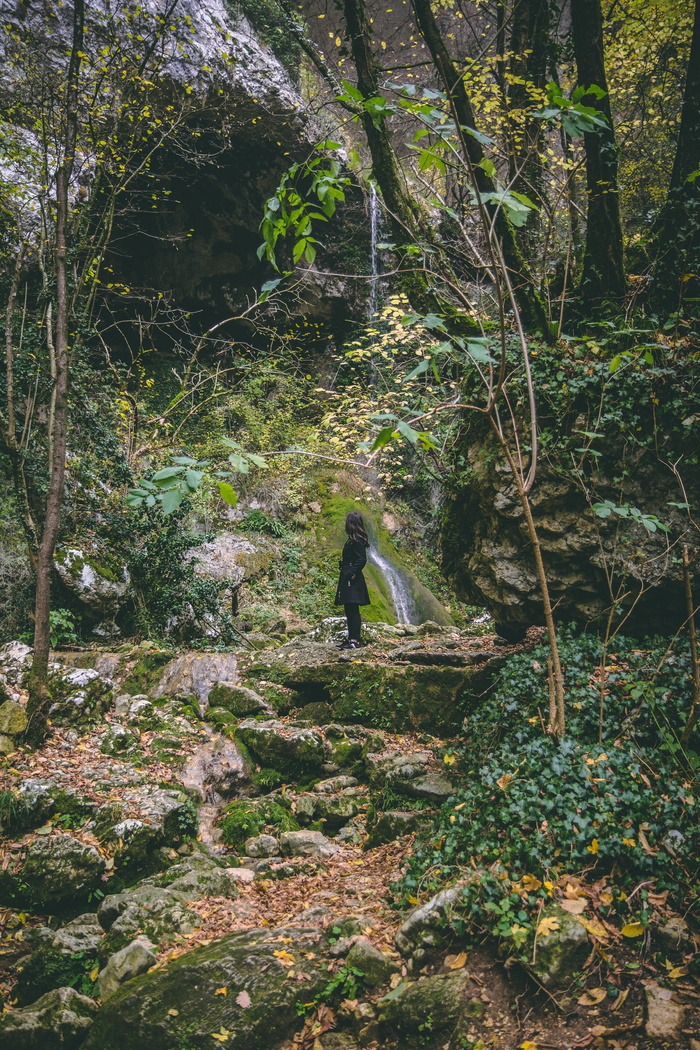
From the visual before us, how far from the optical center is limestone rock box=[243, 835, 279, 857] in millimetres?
4379

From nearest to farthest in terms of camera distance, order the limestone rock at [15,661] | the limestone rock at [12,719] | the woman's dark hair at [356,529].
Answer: the limestone rock at [12,719]
the limestone rock at [15,661]
the woman's dark hair at [356,529]

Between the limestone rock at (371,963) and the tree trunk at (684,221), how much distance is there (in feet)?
17.6

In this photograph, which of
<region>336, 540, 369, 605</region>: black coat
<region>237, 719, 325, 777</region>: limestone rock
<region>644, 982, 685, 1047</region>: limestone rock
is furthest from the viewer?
<region>336, 540, 369, 605</region>: black coat

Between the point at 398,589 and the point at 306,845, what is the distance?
830 cm

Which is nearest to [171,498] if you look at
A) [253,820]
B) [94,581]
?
[253,820]

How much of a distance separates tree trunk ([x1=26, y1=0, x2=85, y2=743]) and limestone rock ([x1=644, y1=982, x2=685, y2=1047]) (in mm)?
5025

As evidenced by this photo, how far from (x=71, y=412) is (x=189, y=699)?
541 cm

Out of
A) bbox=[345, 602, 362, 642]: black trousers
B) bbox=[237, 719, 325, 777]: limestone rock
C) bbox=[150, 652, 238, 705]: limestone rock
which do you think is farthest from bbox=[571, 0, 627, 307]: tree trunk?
bbox=[150, 652, 238, 705]: limestone rock

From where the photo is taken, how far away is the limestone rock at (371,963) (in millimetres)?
2809

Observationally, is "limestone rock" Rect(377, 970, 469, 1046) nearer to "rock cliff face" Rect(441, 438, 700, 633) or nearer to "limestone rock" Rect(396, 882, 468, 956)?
"limestone rock" Rect(396, 882, 468, 956)

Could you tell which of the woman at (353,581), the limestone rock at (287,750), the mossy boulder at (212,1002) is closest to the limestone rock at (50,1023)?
the mossy boulder at (212,1002)

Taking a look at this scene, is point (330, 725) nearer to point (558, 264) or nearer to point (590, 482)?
point (590, 482)

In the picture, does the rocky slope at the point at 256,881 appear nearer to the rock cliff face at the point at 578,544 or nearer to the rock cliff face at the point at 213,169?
the rock cliff face at the point at 578,544

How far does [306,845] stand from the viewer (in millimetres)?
4391
